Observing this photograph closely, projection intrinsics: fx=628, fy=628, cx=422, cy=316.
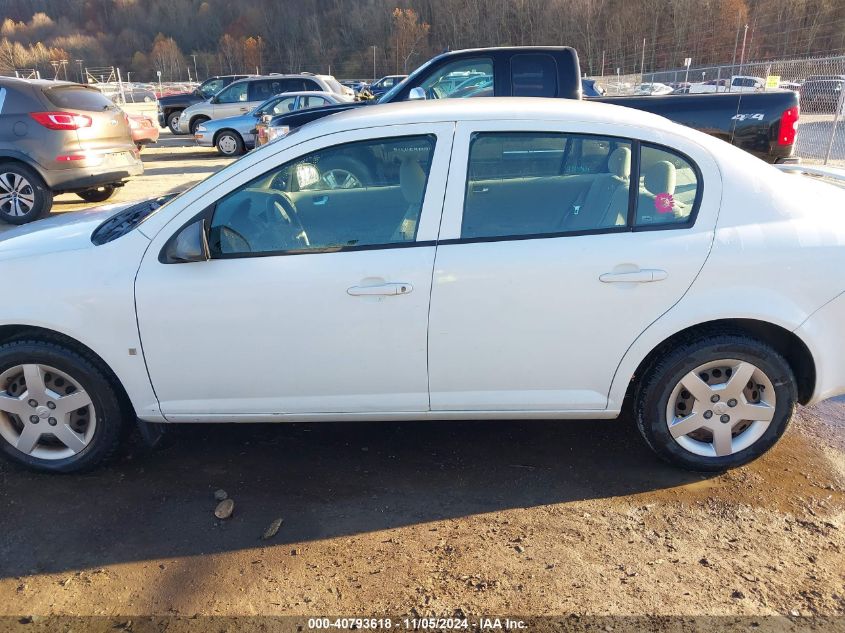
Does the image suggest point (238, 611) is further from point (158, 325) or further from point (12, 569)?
point (158, 325)

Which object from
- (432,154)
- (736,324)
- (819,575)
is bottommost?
(819,575)

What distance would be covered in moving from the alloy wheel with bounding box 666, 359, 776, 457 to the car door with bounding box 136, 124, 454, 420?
1.22 m

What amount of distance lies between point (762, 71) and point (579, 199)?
28383 millimetres

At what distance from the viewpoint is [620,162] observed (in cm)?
288

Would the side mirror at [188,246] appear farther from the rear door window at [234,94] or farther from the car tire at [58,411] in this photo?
the rear door window at [234,94]

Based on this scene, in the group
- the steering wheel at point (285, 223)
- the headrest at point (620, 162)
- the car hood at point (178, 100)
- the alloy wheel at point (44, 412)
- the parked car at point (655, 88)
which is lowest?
the parked car at point (655, 88)

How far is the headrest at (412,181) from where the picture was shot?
2.85 metres

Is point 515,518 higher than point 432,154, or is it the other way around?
point 432,154

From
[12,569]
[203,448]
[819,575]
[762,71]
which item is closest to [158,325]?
[203,448]

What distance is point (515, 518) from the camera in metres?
2.80

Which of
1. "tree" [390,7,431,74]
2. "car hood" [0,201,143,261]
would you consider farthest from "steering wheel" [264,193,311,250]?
"tree" [390,7,431,74]

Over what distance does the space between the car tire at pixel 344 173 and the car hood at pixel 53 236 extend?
1.15 metres

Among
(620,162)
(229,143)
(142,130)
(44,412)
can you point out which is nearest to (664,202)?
(620,162)

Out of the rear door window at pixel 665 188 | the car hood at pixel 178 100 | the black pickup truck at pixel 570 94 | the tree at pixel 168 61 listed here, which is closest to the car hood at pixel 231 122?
the car hood at pixel 178 100
